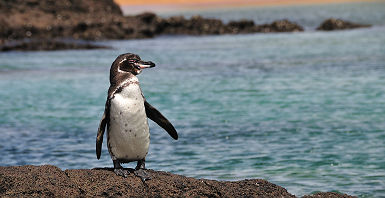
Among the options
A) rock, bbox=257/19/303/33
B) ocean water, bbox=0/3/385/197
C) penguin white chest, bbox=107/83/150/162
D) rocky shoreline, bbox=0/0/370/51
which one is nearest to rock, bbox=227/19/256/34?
rocky shoreline, bbox=0/0/370/51

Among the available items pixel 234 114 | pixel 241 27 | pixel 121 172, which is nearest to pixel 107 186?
pixel 121 172

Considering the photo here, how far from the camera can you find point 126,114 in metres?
6.24

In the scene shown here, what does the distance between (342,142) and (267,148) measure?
149 centimetres

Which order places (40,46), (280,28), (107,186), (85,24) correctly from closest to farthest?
(107,186) < (40,46) < (85,24) < (280,28)

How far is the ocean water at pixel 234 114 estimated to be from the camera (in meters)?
10.1

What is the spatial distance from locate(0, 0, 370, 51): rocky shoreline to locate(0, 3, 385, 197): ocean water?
15.5 m

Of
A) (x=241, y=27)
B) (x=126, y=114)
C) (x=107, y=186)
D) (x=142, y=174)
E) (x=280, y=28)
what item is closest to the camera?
(x=107, y=186)

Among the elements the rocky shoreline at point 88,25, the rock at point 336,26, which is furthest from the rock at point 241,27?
the rock at point 336,26

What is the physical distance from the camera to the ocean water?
10133 millimetres

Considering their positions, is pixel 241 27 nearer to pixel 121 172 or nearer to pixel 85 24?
pixel 85 24

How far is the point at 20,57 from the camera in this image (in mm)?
36281

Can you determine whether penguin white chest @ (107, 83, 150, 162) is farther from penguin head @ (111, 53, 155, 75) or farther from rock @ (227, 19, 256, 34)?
rock @ (227, 19, 256, 34)

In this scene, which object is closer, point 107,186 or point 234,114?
point 107,186

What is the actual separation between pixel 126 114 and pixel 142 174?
1.89 ft
